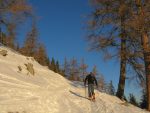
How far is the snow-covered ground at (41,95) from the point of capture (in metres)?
17.2

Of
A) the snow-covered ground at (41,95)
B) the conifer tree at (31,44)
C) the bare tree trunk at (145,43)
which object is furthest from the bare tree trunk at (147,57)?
the conifer tree at (31,44)

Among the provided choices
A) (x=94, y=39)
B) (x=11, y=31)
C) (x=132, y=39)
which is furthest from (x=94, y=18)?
(x=11, y=31)

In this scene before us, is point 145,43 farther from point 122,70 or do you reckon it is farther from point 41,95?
point 41,95

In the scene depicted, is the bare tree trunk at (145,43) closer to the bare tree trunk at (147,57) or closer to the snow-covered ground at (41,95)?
the bare tree trunk at (147,57)

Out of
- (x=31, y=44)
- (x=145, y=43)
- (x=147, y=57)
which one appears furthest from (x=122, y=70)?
(x=31, y=44)

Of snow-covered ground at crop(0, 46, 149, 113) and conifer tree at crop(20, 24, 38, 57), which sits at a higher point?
conifer tree at crop(20, 24, 38, 57)

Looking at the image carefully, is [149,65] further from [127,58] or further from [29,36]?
[29,36]

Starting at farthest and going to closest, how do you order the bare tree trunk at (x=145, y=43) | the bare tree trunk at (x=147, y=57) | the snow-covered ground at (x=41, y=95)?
the bare tree trunk at (x=147, y=57), the bare tree trunk at (x=145, y=43), the snow-covered ground at (x=41, y=95)

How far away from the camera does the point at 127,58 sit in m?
25.7

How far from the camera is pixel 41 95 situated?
1964cm

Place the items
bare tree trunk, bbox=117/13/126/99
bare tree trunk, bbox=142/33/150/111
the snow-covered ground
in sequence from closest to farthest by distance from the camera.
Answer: the snow-covered ground < bare tree trunk, bbox=142/33/150/111 < bare tree trunk, bbox=117/13/126/99

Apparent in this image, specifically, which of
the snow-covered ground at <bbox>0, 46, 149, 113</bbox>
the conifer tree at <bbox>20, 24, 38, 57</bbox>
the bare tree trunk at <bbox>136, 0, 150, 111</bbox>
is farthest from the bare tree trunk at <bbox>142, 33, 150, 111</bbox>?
the conifer tree at <bbox>20, 24, 38, 57</bbox>

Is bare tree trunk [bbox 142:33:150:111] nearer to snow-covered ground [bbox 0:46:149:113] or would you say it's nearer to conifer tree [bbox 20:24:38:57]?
snow-covered ground [bbox 0:46:149:113]

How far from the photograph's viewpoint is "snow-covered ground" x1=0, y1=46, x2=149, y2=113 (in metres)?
17.2
